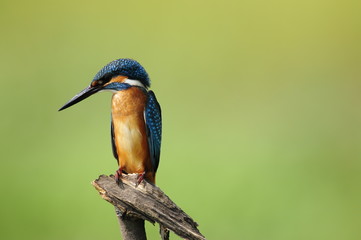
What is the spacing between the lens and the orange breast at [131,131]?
1.94 meters

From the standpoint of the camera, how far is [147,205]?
5.65ft

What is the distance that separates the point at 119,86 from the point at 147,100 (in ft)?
0.49

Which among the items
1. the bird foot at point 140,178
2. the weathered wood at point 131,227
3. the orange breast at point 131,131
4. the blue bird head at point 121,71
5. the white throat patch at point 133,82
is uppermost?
the blue bird head at point 121,71

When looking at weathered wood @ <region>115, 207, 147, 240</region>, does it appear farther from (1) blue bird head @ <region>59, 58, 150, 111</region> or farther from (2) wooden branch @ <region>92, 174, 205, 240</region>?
(1) blue bird head @ <region>59, 58, 150, 111</region>

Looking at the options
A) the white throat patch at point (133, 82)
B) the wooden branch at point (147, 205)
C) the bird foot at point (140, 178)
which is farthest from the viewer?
the white throat patch at point (133, 82)

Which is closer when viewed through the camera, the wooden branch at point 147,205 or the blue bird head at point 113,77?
the wooden branch at point 147,205

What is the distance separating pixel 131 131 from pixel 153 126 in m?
0.10

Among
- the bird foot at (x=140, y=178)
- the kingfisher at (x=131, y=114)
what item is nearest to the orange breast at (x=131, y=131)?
the kingfisher at (x=131, y=114)

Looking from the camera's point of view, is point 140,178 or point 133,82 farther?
point 133,82

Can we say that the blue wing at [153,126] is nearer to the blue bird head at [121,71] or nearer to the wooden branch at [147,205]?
the blue bird head at [121,71]

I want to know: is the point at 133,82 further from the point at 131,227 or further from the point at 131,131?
the point at 131,227

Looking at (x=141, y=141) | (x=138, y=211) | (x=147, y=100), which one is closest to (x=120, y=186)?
(x=138, y=211)

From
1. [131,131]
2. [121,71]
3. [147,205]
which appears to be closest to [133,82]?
[121,71]

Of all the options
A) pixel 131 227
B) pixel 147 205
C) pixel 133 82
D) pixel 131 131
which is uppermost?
pixel 133 82
